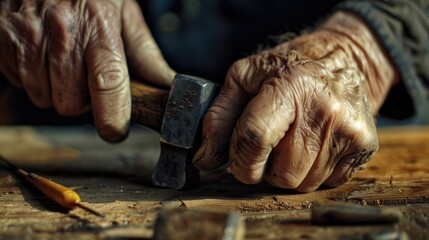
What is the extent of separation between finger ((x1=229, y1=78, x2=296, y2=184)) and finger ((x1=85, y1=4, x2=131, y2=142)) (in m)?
0.45

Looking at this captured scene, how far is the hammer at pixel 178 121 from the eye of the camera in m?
1.68

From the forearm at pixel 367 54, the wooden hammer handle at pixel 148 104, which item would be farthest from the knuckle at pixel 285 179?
the forearm at pixel 367 54

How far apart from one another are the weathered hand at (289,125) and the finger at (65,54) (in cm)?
52

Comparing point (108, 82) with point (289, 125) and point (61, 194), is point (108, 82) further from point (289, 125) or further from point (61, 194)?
point (289, 125)

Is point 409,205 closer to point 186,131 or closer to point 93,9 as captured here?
point 186,131

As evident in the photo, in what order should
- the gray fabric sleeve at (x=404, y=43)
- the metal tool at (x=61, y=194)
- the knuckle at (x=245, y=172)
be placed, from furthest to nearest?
the gray fabric sleeve at (x=404, y=43), the knuckle at (x=245, y=172), the metal tool at (x=61, y=194)

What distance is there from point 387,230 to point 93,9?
1169 mm

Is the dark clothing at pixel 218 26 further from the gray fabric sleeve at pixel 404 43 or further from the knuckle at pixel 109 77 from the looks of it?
the knuckle at pixel 109 77

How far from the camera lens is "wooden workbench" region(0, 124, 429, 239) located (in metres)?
1.32

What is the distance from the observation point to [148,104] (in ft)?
6.04

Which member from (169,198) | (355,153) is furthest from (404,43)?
(169,198)

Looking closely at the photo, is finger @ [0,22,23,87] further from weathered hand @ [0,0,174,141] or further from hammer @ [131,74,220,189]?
hammer @ [131,74,220,189]

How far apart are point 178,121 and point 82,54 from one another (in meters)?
0.46

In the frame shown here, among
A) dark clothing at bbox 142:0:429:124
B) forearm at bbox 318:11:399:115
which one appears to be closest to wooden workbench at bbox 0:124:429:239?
A: forearm at bbox 318:11:399:115
